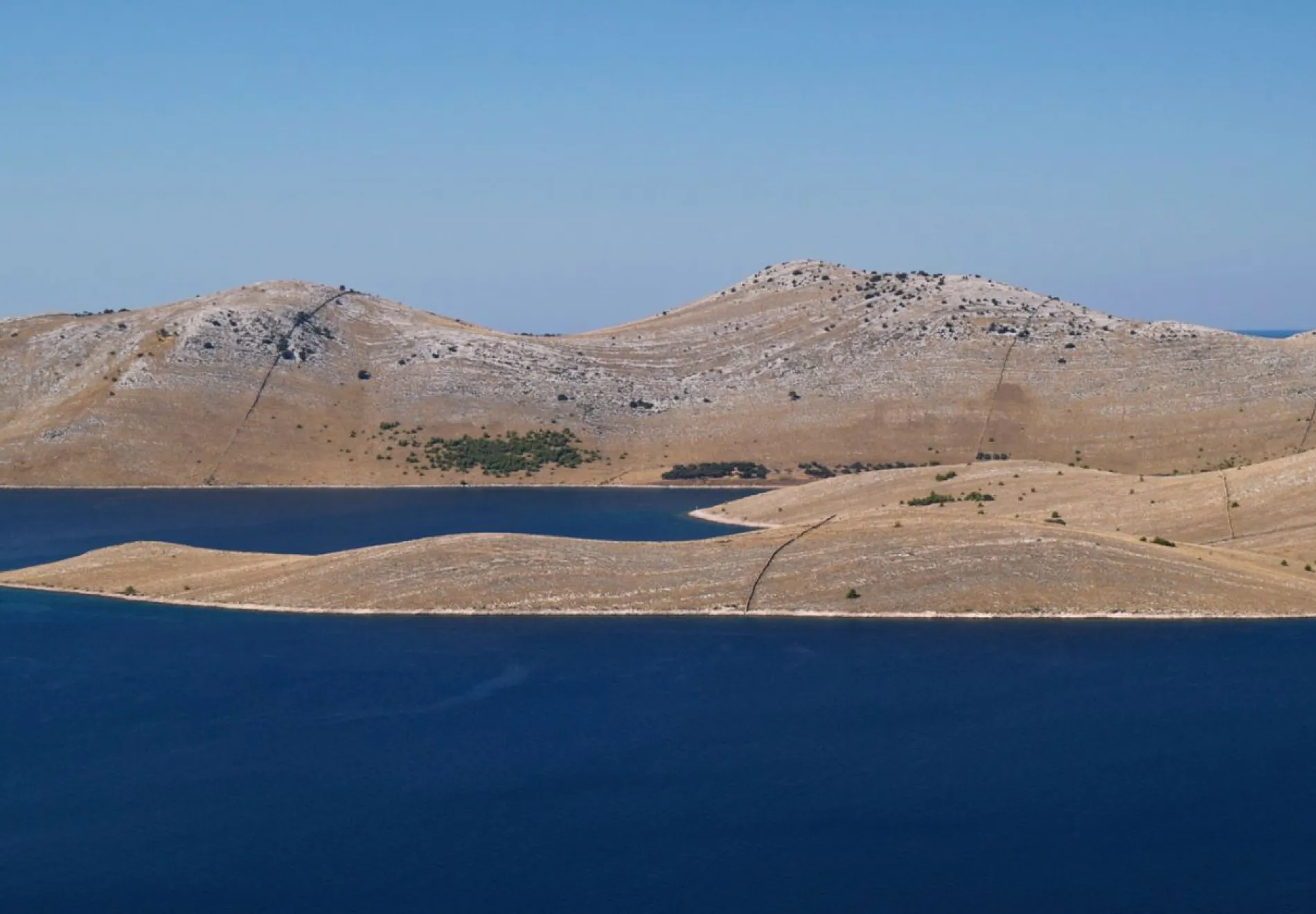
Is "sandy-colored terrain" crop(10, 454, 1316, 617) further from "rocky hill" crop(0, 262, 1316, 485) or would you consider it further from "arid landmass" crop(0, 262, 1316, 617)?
"rocky hill" crop(0, 262, 1316, 485)

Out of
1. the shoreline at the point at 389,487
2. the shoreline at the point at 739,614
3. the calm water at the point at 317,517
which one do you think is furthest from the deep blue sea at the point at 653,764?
the shoreline at the point at 389,487

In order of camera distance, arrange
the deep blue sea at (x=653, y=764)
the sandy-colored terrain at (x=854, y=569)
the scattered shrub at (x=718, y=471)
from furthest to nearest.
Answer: the scattered shrub at (x=718, y=471)
the sandy-colored terrain at (x=854, y=569)
the deep blue sea at (x=653, y=764)

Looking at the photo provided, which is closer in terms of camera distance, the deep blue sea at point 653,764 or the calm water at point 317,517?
the deep blue sea at point 653,764

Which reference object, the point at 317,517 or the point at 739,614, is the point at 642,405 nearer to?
the point at 317,517

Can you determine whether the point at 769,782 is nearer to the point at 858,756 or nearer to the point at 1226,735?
the point at 858,756

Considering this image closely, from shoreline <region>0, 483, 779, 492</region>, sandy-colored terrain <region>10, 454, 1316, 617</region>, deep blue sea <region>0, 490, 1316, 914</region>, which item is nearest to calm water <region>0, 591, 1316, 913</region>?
deep blue sea <region>0, 490, 1316, 914</region>

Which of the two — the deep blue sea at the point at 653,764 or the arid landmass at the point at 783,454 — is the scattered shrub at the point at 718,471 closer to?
the arid landmass at the point at 783,454

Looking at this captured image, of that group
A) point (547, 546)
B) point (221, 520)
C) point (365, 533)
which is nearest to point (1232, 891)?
point (547, 546)
